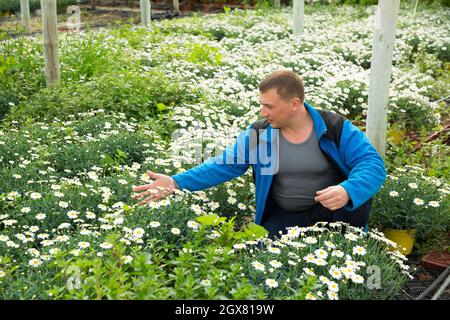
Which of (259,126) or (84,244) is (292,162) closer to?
(259,126)

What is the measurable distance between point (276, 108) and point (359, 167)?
607 millimetres

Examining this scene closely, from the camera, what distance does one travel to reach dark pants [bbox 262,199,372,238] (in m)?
3.54

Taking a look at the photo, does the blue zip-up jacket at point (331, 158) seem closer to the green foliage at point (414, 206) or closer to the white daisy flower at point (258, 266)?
the green foliage at point (414, 206)

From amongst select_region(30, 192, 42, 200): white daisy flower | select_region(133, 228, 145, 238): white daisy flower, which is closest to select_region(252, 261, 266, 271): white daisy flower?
select_region(133, 228, 145, 238): white daisy flower

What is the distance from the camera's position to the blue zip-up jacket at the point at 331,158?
343 centimetres

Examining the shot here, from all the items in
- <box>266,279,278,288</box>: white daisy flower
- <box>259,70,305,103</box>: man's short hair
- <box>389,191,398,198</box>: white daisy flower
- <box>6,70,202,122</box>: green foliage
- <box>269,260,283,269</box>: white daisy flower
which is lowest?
<box>266,279,278,288</box>: white daisy flower

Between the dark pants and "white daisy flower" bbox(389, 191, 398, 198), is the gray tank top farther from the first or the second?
"white daisy flower" bbox(389, 191, 398, 198)

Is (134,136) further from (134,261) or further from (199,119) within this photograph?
(134,261)

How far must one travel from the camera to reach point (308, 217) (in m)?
3.77

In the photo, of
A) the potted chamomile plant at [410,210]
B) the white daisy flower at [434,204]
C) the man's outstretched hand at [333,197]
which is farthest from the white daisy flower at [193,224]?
the white daisy flower at [434,204]

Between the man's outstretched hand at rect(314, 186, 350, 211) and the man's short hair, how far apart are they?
2.10 ft

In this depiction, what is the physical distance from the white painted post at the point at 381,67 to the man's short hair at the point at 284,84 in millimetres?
1518

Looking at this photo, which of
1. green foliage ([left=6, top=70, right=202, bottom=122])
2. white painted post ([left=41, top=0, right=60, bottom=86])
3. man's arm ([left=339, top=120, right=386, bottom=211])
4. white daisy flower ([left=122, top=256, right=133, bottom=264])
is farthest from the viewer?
white painted post ([left=41, top=0, right=60, bottom=86])

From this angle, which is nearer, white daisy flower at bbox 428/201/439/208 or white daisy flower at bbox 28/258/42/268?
white daisy flower at bbox 28/258/42/268
